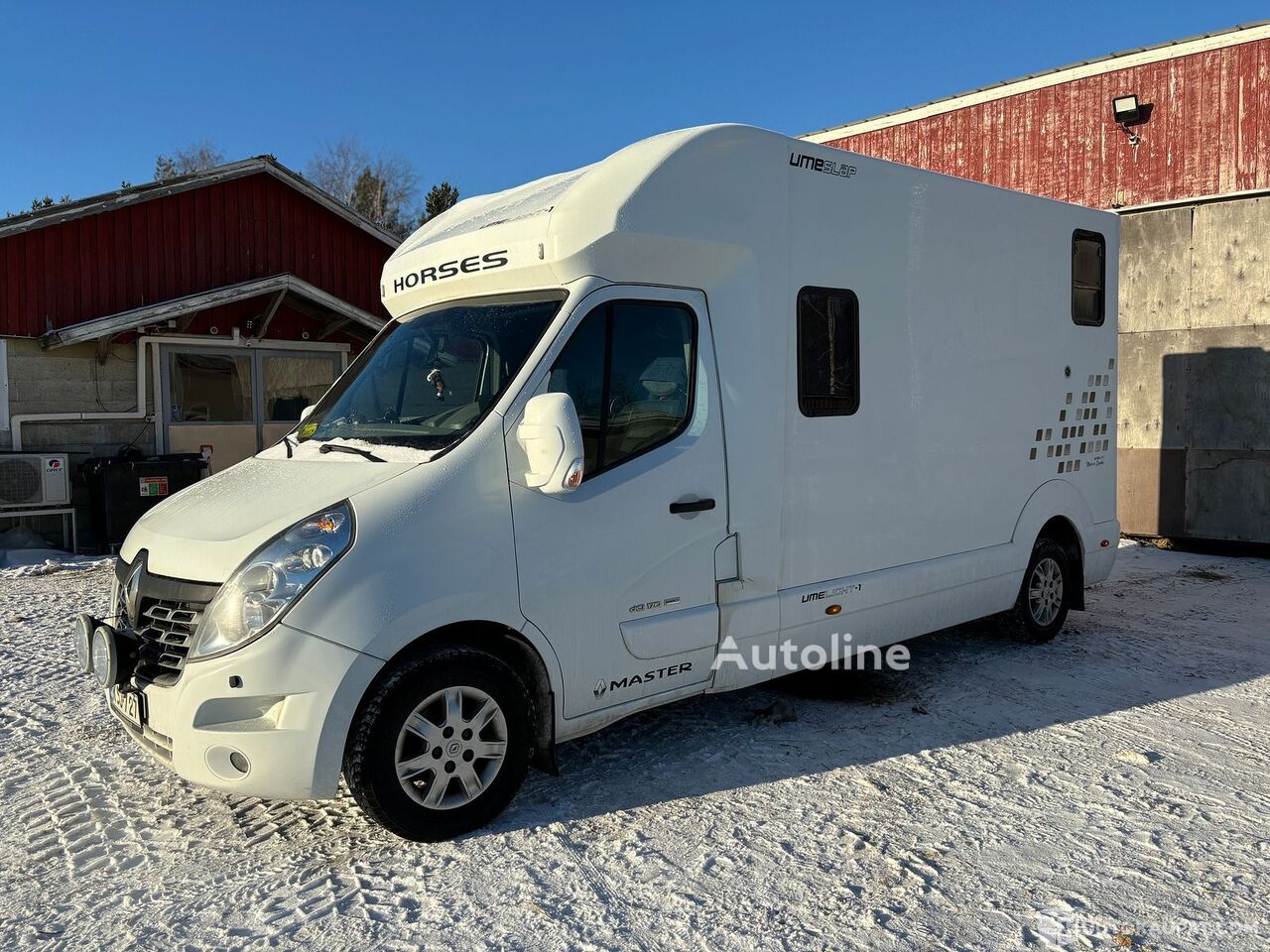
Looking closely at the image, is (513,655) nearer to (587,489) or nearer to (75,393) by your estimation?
(587,489)

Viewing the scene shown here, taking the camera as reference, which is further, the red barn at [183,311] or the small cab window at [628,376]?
the red barn at [183,311]

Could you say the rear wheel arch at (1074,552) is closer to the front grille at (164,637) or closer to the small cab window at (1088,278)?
the small cab window at (1088,278)

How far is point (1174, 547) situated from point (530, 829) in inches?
412

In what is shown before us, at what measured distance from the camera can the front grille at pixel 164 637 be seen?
144 inches

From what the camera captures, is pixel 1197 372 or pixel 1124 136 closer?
pixel 1197 372

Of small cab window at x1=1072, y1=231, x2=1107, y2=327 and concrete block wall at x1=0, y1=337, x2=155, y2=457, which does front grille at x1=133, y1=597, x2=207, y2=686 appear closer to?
small cab window at x1=1072, y1=231, x2=1107, y2=327

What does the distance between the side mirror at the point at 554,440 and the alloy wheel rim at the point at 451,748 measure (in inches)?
35.8

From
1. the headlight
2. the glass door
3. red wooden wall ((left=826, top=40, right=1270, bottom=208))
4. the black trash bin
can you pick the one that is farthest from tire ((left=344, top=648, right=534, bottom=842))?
red wooden wall ((left=826, top=40, right=1270, bottom=208))

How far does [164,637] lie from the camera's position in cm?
376

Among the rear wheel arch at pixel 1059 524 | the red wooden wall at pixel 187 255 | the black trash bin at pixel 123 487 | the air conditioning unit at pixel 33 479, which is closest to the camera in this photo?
the rear wheel arch at pixel 1059 524

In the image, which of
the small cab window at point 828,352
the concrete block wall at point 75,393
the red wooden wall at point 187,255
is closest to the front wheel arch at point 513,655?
the small cab window at point 828,352

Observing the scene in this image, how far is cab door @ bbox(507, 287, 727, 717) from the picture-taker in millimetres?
4051

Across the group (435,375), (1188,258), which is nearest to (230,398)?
(435,375)

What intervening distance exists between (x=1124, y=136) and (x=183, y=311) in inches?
468
